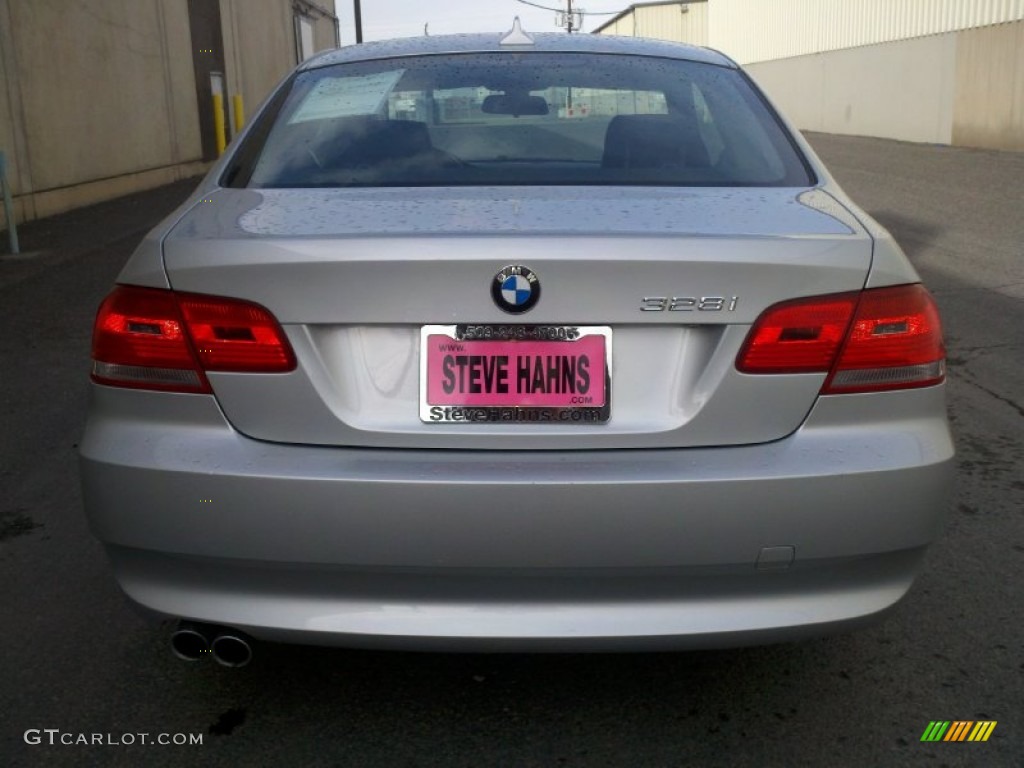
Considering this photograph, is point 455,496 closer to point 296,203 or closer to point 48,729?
point 296,203

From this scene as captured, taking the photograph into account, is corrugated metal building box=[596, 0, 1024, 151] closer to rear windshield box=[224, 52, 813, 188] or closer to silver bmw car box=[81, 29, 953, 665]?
rear windshield box=[224, 52, 813, 188]

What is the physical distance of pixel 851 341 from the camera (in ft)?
7.91

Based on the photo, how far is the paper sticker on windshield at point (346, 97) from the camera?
10.9ft

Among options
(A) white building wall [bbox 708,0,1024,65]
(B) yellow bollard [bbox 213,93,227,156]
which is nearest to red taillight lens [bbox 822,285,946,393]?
(A) white building wall [bbox 708,0,1024,65]

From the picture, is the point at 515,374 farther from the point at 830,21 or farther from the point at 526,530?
the point at 830,21

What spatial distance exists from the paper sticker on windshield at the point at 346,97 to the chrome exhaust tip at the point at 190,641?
4.81 feet

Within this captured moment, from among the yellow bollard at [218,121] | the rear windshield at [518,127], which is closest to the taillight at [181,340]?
the rear windshield at [518,127]

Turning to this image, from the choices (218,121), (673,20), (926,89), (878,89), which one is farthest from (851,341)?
(673,20)

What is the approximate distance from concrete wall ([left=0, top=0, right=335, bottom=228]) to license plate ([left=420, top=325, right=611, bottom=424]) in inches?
465

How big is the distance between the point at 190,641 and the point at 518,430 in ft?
2.75

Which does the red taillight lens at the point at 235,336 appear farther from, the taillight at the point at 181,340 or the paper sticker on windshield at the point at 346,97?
the paper sticker on windshield at the point at 346,97

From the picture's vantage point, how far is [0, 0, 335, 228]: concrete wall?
13625mm

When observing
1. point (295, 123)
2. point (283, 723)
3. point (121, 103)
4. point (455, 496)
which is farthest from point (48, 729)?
point (121, 103)

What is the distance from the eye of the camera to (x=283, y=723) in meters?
2.81
